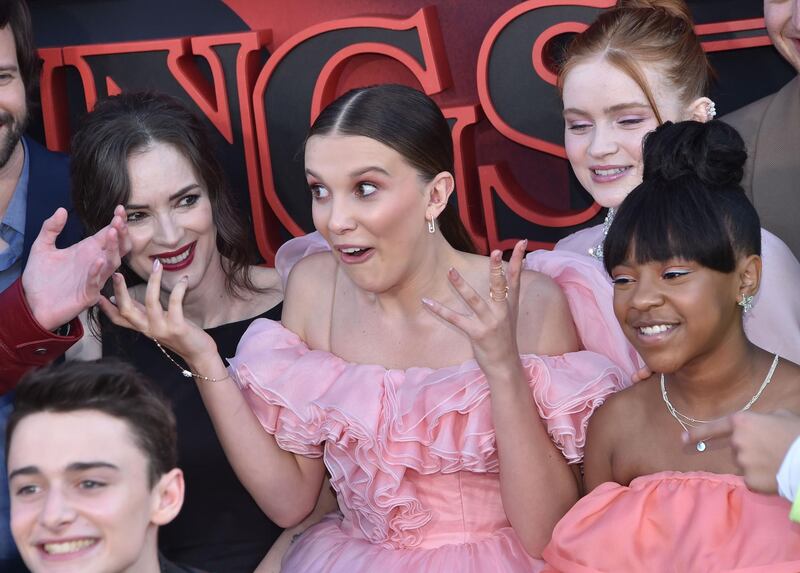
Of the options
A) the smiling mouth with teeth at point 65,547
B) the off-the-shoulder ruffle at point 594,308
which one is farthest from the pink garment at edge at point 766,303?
the smiling mouth with teeth at point 65,547

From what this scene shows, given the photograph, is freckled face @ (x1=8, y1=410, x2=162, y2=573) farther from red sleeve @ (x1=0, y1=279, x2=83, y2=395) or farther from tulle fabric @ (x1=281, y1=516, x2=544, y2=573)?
tulle fabric @ (x1=281, y1=516, x2=544, y2=573)

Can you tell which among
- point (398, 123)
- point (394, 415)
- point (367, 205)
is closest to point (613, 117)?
point (398, 123)

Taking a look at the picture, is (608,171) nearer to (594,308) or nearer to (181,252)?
(594,308)

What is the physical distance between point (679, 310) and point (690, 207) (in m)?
0.21

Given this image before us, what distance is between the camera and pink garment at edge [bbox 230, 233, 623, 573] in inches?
107

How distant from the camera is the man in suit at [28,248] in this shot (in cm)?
286

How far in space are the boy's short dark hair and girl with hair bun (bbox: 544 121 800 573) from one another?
2.68 ft

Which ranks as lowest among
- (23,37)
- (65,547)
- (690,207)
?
(65,547)

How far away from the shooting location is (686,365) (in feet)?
8.03

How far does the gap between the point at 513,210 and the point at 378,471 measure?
1.24 metres

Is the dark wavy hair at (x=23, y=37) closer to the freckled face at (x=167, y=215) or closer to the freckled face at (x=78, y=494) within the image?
the freckled face at (x=167, y=215)

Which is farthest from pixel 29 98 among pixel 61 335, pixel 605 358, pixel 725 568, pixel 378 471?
pixel 725 568

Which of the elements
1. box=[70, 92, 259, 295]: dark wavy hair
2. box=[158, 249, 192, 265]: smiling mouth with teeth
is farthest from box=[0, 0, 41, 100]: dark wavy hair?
box=[158, 249, 192, 265]: smiling mouth with teeth

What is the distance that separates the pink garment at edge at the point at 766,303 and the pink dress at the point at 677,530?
47 cm
